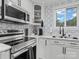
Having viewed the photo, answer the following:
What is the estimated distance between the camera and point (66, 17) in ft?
11.1

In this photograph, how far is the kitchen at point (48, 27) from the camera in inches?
92.7

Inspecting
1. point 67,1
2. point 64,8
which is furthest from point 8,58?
point 64,8

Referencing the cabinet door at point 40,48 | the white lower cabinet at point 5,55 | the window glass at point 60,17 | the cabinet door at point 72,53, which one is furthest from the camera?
the window glass at point 60,17

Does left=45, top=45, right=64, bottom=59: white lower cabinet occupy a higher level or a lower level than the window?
lower

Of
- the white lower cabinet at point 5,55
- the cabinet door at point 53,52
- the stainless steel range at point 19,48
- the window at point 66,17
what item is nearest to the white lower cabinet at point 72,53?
the cabinet door at point 53,52

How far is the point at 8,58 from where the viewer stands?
3.72 feet

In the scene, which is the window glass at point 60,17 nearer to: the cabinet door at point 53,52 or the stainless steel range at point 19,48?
the cabinet door at point 53,52

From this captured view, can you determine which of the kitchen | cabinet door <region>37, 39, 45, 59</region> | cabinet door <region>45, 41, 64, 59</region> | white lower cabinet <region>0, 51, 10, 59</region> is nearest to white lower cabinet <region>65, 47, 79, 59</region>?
the kitchen

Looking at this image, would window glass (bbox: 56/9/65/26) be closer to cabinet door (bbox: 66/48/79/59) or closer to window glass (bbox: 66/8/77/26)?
window glass (bbox: 66/8/77/26)

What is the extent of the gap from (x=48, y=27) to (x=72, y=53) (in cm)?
141

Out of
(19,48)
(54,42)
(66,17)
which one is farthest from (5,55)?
(66,17)

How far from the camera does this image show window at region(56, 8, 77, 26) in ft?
10.7

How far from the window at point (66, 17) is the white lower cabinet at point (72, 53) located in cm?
115

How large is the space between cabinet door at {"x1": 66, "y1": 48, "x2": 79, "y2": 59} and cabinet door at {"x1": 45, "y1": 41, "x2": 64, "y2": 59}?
16 cm
